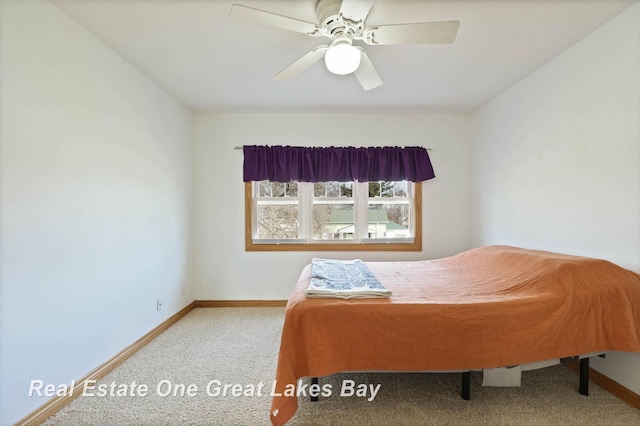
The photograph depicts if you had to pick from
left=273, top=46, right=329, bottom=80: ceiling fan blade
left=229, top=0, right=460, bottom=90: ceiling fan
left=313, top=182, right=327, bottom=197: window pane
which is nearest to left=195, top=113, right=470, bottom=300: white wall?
left=313, top=182, right=327, bottom=197: window pane

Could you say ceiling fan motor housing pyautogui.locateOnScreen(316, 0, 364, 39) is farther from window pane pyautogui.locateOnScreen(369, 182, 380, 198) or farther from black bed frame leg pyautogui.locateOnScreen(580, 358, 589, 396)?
black bed frame leg pyautogui.locateOnScreen(580, 358, 589, 396)

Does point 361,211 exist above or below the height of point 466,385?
above

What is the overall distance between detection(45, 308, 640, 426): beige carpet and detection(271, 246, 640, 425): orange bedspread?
12.9 inches

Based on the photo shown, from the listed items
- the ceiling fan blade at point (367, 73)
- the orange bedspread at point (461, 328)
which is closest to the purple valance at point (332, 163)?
the ceiling fan blade at point (367, 73)

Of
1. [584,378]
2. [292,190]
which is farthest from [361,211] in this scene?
[584,378]

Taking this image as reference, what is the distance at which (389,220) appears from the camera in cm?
363

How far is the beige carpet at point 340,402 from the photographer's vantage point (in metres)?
1.62

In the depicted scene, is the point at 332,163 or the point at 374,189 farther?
the point at 374,189

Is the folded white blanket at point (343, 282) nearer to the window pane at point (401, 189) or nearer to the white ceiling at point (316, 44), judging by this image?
the window pane at point (401, 189)

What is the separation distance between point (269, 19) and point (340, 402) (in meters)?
2.27

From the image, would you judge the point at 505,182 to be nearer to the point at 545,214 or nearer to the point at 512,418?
the point at 545,214

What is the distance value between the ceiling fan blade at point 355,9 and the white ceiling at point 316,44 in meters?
0.27

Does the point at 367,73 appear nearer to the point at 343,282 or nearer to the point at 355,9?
the point at 355,9

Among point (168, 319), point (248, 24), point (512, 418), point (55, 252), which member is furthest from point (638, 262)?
point (168, 319)
